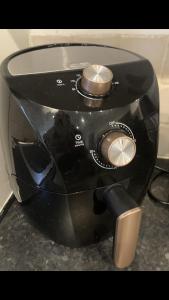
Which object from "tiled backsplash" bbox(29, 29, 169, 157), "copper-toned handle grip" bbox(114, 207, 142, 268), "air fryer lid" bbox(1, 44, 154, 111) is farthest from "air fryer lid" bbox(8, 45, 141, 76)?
"copper-toned handle grip" bbox(114, 207, 142, 268)

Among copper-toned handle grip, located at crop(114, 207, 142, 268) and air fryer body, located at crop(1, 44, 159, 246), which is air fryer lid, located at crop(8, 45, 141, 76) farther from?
copper-toned handle grip, located at crop(114, 207, 142, 268)

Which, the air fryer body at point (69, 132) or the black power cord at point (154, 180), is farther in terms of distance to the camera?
the black power cord at point (154, 180)

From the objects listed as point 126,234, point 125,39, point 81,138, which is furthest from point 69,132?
point 125,39

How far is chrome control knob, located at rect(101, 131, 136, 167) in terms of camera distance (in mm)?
387

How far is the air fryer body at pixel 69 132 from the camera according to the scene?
400 millimetres

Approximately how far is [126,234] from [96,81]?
8.1 inches

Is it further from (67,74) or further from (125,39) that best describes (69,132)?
(125,39)

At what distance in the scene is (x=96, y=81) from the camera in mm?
400

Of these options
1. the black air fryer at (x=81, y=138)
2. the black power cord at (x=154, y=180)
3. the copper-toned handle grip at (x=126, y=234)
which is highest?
the black air fryer at (x=81, y=138)

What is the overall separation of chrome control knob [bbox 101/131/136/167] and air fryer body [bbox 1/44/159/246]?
15 millimetres

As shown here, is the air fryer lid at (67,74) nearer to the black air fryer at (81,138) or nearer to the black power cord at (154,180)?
the black air fryer at (81,138)

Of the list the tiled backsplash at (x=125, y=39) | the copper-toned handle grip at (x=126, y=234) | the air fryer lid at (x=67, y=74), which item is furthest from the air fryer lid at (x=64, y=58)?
the copper-toned handle grip at (x=126, y=234)
